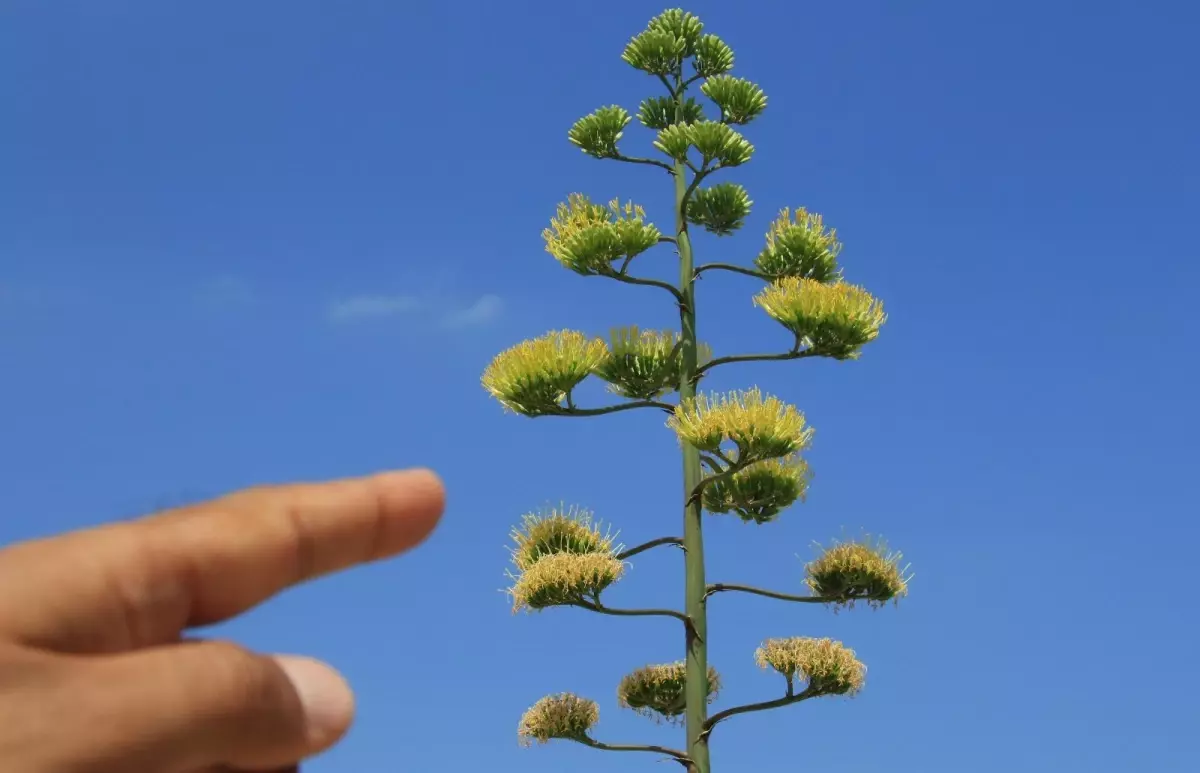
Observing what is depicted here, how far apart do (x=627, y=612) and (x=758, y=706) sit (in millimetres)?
946

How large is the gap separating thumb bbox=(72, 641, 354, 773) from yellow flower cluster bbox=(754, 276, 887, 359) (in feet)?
19.8

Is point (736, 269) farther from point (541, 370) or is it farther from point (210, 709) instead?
point (210, 709)

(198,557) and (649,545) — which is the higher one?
(649,545)

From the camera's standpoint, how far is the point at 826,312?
272 inches

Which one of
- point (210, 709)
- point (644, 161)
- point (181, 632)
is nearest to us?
point (210, 709)

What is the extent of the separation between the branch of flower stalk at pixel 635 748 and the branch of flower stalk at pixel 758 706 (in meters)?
0.17

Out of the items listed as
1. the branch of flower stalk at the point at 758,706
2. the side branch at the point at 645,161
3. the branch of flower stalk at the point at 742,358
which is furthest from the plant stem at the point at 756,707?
the side branch at the point at 645,161

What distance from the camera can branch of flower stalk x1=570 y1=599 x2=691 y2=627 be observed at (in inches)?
265

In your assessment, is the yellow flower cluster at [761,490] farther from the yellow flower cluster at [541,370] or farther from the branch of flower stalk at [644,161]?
the branch of flower stalk at [644,161]

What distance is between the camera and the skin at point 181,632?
0.92 m

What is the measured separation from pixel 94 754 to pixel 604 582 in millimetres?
5940

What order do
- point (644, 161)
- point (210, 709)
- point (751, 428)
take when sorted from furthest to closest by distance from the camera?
1. point (644, 161)
2. point (751, 428)
3. point (210, 709)

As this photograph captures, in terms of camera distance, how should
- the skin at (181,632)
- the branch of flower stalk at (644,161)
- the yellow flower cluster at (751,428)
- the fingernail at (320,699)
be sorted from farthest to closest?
1. the branch of flower stalk at (644,161)
2. the yellow flower cluster at (751,428)
3. the fingernail at (320,699)
4. the skin at (181,632)

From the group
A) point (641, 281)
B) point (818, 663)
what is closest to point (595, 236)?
point (641, 281)
